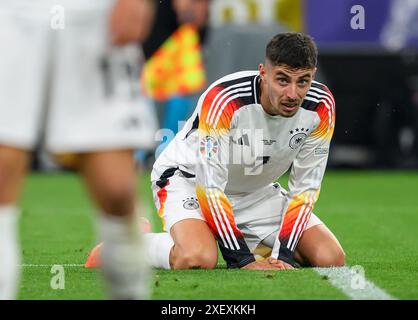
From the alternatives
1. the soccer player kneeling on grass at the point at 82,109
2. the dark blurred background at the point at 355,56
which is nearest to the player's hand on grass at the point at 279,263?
the soccer player kneeling on grass at the point at 82,109

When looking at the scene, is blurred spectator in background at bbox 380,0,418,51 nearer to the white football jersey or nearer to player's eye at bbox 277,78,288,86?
the white football jersey

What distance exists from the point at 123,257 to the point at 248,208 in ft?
9.84

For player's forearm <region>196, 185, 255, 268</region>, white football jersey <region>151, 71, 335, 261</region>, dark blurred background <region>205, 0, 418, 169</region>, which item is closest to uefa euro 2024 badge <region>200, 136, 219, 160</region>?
white football jersey <region>151, 71, 335, 261</region>

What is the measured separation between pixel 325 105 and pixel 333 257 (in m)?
0.83

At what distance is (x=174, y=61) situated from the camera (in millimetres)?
13852

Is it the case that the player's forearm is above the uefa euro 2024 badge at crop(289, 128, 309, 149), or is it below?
below

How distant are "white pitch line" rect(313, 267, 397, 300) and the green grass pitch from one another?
0.15 feet

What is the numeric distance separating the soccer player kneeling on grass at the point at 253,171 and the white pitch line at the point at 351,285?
0.21 m

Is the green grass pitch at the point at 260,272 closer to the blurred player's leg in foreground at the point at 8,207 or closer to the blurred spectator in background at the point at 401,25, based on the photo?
the blurred player's leg in foreground at the point at 8,207

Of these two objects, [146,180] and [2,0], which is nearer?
[2,0]

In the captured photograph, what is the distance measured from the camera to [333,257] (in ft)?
21.4

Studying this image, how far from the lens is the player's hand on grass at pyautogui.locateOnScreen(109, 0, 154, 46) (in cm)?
374

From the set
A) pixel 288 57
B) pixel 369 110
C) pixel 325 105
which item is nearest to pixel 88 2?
pixel 288 57
